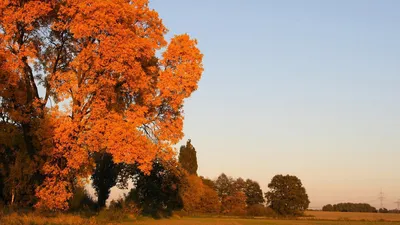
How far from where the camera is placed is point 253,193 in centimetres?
12512

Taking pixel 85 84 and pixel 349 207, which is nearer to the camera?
pixel 85 84

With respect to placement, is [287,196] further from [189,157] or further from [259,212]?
[189,157]

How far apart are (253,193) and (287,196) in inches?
545

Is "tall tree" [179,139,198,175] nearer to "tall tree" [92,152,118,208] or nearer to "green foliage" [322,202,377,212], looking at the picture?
"tall tree" [92,152,118,208]

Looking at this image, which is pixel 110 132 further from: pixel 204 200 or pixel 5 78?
pixel 204 200

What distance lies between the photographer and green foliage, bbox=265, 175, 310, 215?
111 m

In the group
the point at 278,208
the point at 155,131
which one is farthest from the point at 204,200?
the point at 155,131

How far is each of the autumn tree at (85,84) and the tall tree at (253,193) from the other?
334 feet

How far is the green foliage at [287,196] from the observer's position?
111m

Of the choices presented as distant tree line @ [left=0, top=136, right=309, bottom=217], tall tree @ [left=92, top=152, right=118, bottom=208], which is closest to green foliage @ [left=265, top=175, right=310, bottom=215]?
distant tree line @ [left=0, top=136, right=309, bottom=217]

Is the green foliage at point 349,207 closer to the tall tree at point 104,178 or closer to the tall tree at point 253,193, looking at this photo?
the tall tree at point 253,193

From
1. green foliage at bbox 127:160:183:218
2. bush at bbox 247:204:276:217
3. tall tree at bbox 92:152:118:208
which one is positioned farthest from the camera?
bush at bbox 247:204:276:217

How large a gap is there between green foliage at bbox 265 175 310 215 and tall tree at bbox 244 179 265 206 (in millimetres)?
6546

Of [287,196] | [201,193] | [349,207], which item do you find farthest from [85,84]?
[349,207]
